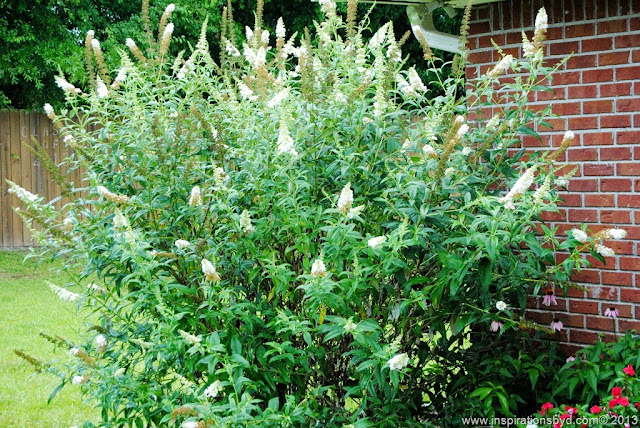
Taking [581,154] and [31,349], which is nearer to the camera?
[581,154]

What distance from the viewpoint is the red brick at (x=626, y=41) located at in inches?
167

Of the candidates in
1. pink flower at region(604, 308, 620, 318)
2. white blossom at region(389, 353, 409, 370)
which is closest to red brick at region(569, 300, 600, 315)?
pink flower at region(604, 308, 620, 318)

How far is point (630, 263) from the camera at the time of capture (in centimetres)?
429

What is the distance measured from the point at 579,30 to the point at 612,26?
182 millimetres

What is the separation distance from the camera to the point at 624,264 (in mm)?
4309

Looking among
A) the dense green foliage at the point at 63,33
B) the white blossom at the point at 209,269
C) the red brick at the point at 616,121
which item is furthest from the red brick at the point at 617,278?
the dense green foliage at the point at 63,33

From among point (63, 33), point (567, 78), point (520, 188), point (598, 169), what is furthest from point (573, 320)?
point (63, 33)

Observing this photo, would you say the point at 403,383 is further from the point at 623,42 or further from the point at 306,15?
the point at 306,15

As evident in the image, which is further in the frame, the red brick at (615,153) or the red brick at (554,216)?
the red brick at (554,216)

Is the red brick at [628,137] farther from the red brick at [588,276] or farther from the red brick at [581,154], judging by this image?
the red brick at [588,276]

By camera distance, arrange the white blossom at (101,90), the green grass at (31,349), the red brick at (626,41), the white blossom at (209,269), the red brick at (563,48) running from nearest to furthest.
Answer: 1. the white blossom at (209,269)
2. the white blossom at (101,90)
3. the red brick at (626,41)
4. the red brick at (563,48)
5. the green grass at (31,349)

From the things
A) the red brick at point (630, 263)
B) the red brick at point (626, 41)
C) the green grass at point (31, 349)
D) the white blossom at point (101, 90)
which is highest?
the red brick at point (626, 41)

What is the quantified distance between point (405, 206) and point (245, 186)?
0.79m

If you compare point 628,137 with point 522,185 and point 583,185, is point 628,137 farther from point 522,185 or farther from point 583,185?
point 522,185
